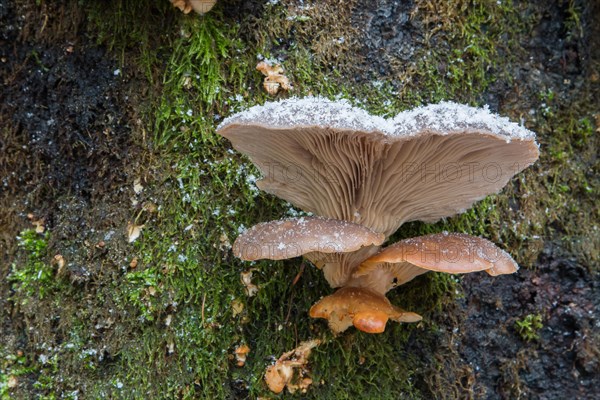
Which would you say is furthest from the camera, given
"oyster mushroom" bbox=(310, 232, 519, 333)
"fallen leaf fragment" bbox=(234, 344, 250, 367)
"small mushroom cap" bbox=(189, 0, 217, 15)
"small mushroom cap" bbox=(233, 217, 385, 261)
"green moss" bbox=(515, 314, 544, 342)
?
"green moss" bbox=(515, 314, 544, 342)

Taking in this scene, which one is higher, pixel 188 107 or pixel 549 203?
pixel 188 107

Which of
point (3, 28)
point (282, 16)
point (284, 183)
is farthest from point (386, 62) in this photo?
point (3, 28)

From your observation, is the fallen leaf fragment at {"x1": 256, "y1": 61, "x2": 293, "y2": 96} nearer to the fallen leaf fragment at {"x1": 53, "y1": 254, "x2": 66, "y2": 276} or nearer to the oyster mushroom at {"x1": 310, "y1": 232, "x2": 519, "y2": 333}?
the oyster mushroom at {"x1": 310, "y1": 232, "x2": 519, "y2": 333}

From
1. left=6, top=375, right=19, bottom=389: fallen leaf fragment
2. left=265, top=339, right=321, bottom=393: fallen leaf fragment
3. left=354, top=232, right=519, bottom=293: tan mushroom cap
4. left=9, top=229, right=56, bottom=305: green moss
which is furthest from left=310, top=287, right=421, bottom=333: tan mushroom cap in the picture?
left=6, top=375, right=19, bottom=389: fallen leaf fragment

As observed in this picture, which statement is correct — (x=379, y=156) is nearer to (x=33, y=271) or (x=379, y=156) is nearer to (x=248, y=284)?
(x=248, y=284)

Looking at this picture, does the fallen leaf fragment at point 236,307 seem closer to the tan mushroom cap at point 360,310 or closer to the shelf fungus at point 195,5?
the tan mushroom cap at point 360,310

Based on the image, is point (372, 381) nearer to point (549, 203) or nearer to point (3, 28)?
point (549, 203)
